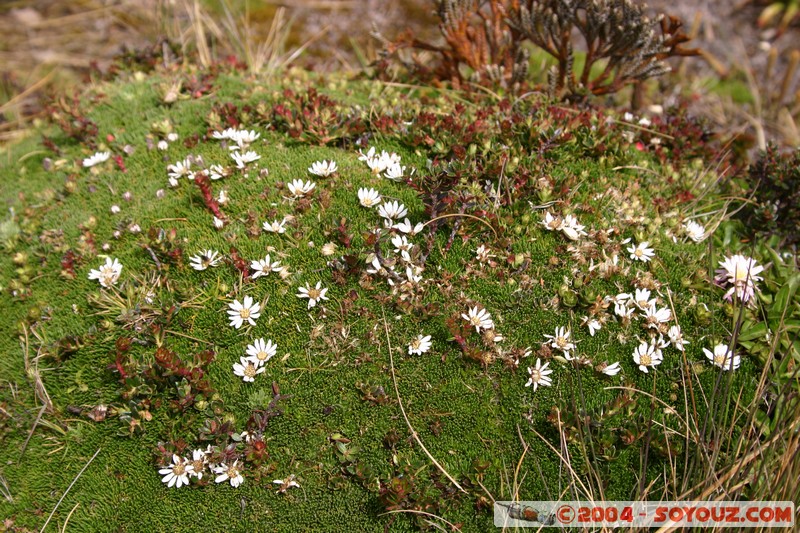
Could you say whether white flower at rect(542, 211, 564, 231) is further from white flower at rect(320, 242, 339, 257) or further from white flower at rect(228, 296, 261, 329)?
white flower at rect(228, 296, 261, 329)

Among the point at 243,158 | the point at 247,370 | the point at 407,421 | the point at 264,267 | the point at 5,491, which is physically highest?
the point at 243,158

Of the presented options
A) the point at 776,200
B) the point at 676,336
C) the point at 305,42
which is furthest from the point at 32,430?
the point at 305,42

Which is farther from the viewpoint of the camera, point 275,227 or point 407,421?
point 275,227

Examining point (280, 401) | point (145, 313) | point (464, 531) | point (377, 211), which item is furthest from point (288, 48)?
point (464, 531)

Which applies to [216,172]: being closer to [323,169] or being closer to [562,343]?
[323,169]

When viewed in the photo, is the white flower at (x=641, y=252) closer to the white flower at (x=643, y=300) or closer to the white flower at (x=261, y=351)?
the white flower at (x=643, y=300)

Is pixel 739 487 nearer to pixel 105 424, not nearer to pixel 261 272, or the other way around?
pixel 261 272

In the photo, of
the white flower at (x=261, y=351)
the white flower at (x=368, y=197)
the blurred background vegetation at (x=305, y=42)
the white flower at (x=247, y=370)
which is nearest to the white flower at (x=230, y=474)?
the white flower at (x=247, y=370)
